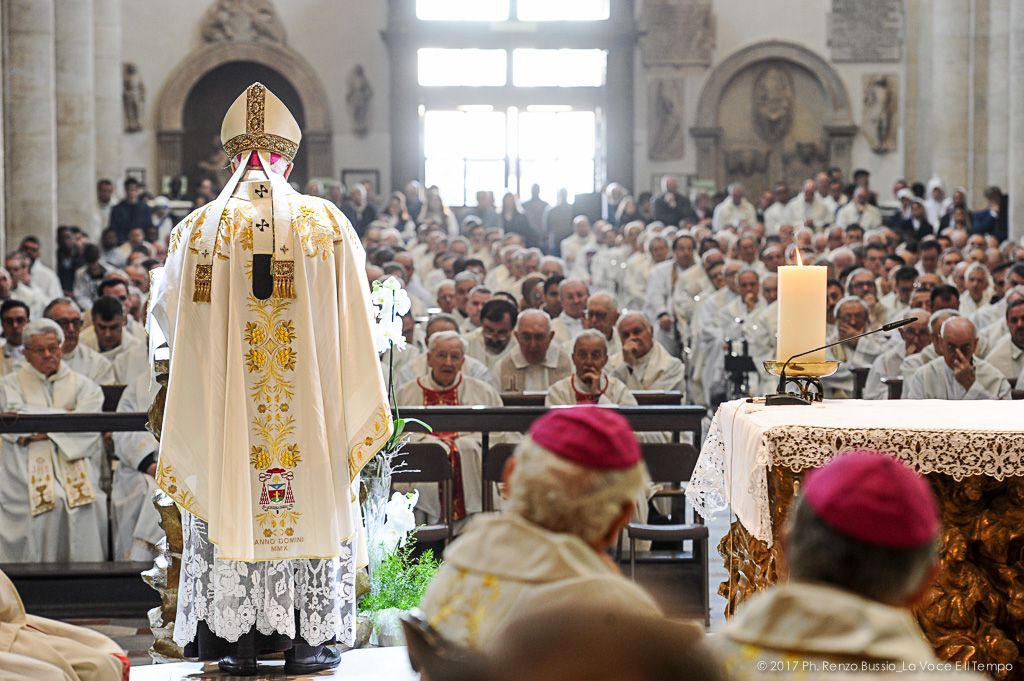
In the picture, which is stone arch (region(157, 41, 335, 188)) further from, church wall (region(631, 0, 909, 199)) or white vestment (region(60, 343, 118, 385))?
white vestment (region(60, 343, 118, 385))

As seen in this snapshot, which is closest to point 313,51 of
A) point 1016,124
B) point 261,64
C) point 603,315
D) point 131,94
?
point 261,64

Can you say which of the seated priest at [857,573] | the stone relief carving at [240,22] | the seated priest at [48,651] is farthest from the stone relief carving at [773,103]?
the seated priest at [857,573]

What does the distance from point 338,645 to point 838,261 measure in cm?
1041

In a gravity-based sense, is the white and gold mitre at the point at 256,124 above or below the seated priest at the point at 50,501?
above

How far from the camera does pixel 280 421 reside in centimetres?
539

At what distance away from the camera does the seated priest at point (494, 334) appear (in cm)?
1064

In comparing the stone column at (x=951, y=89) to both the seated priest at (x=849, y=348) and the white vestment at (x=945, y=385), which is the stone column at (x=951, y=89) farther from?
the white vestment at (x=945, y=385)

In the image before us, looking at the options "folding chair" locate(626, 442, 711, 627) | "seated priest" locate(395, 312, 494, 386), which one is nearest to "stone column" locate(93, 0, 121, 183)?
"seated priest" locate(395, 312, 494, 386)

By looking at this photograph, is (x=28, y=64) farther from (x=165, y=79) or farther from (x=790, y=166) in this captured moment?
(x=790, y=166)

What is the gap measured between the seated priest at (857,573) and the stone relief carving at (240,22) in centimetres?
2541

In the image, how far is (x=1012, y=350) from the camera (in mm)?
10602

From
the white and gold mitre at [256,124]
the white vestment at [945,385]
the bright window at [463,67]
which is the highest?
the bright window at [463,67]

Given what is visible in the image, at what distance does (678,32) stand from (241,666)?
74.4 ft

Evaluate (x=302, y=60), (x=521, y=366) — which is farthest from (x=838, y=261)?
(x=302, y=60)
